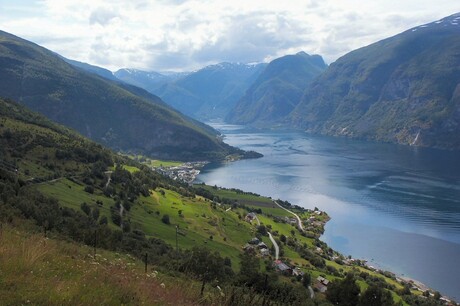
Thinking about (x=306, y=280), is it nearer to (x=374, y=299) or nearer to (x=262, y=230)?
(x=374, y=299)

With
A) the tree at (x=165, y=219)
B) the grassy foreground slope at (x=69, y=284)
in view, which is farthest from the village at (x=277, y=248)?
the grassy foreground slope at (x=69, y=284)

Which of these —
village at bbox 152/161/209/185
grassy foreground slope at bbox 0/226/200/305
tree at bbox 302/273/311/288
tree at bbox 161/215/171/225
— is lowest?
village at bbox 152/161/209/185

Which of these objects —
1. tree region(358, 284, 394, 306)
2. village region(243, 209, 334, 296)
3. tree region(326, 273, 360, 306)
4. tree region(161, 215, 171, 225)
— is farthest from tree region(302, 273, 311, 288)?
tree region(161, 215, 171, 225)

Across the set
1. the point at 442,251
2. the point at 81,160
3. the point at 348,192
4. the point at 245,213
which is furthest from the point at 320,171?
the point at 81,160

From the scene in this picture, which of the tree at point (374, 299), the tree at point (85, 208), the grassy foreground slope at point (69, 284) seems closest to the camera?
the grassy foreground slope at point (69, 284)

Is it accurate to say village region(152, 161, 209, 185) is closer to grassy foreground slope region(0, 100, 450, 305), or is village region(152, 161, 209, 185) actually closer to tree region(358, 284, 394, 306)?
grassy foreground slope region(0, 100, 450, 305)

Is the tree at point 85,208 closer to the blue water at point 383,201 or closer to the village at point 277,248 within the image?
the village at point 277,248

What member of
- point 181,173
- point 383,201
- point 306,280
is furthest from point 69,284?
point 181,173

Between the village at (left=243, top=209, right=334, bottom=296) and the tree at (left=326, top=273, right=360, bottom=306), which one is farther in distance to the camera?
the village at (left=243, top=209, right=334, bottom=296)

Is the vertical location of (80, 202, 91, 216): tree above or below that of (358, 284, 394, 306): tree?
above
